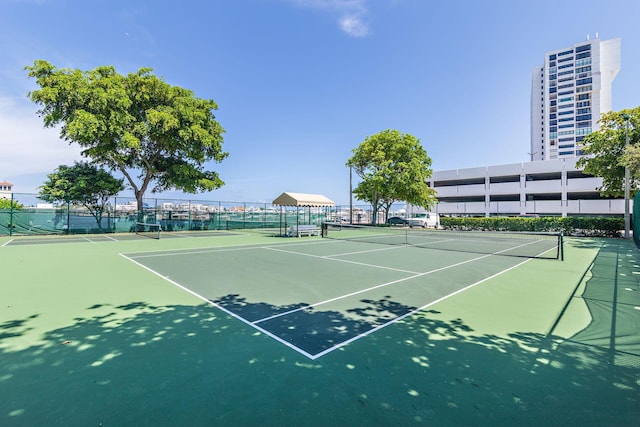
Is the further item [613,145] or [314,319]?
[613,145]

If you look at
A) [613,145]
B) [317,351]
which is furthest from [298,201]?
[317,351]

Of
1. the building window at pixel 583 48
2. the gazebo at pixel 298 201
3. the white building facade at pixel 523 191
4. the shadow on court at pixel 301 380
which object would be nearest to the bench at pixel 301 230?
the gazebo at pixel 298 201

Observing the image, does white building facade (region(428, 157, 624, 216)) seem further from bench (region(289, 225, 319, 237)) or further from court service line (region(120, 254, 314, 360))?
court service line (region(120, 254, 314, 360))

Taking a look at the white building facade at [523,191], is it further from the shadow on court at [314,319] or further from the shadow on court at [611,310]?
the shadow on court at [314,319]

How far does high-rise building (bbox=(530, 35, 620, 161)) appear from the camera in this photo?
320ft

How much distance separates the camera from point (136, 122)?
21844 mm

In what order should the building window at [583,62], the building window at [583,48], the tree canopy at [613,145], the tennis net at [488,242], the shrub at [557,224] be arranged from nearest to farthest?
the tennis net at [488,242], the tree canopy at [613,145], the shrub at [557,224], the building window at [583,62], the building window at [583,48]

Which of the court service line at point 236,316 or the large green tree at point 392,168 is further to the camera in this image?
the large green tree at point 392,168

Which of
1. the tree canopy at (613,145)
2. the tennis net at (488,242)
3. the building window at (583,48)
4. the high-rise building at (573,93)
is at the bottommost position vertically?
the tennis net at (488,242)

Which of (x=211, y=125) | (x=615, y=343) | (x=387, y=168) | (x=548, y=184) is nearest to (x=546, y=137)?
(x=548, y=184)

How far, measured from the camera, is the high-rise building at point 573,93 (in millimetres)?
97625

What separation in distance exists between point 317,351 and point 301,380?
66 cm

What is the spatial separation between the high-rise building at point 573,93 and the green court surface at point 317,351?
114 metres

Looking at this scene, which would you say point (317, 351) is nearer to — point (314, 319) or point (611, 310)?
point (314, 319)
